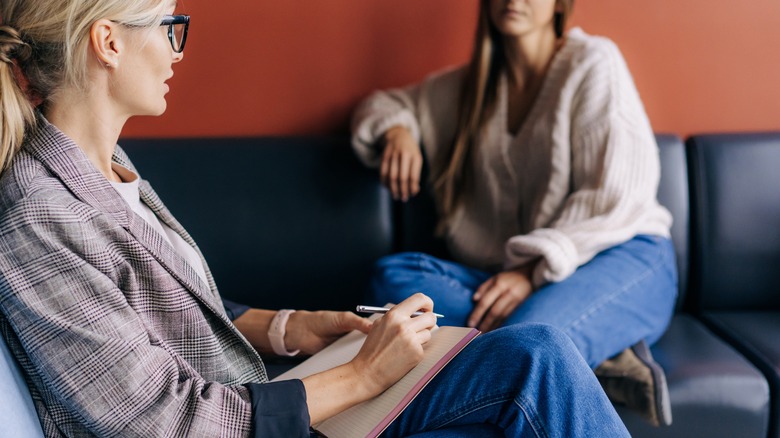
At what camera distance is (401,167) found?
184 centimetres

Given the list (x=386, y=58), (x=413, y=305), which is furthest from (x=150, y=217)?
(x=386, y=58)

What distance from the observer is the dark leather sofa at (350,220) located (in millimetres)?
1856

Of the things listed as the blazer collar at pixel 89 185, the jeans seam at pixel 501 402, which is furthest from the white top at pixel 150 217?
the jeans seam at pixel 501 402

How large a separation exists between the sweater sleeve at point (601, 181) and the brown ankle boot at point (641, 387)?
0.21 metres

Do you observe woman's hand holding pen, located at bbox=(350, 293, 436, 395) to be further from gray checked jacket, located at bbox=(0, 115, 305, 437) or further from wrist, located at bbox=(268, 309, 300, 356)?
wrist, located at bbox=(268, 309, 300, 356)

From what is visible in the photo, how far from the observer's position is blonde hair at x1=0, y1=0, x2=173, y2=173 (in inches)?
39.1

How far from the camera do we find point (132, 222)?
103cm

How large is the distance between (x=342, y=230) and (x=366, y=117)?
29 cm

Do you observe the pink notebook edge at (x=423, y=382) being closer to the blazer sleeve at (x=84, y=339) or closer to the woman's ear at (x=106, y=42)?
the blazer sleeve at (x=84, y=339)

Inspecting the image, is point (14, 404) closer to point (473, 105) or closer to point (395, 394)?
point (395, 394)

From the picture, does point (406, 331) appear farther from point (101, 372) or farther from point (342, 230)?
point (342, 230)

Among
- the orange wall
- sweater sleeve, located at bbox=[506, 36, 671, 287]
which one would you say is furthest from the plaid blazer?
the orange wall

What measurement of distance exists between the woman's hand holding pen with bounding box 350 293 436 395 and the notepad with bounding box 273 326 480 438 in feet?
0.05

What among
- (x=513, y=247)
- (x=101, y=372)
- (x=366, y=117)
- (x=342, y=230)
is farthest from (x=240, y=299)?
(x=101, y=372)
